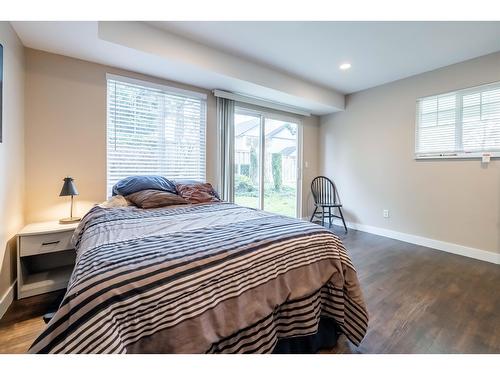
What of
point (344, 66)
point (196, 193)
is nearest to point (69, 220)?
point (196, 193)

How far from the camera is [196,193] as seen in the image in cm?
253

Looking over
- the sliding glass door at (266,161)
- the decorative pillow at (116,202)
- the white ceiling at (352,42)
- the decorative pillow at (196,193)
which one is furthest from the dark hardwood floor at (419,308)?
the white ceiling at (352,42)

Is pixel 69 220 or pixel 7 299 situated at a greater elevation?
pixel 69 220

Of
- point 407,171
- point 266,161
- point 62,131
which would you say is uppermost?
point 62,131

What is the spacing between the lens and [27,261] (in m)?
2.15

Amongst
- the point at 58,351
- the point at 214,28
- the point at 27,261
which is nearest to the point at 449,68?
the point at 214,28

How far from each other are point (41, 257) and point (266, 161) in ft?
10.4

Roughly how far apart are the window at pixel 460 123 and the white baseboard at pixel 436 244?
116cm

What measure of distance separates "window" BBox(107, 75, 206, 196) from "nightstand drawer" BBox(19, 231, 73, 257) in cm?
74

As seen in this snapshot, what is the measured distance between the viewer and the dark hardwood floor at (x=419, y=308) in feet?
4.58

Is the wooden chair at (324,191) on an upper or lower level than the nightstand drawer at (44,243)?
upper

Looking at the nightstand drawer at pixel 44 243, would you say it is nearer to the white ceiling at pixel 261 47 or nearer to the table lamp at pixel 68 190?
the table lamp at pixel 68 190

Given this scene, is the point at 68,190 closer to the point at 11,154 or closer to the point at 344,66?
the point at 11,154

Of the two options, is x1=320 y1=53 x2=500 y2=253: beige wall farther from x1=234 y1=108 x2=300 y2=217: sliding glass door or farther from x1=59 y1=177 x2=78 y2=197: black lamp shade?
x1=59 y1=177 x2=78 y2=197: black lamp shade
